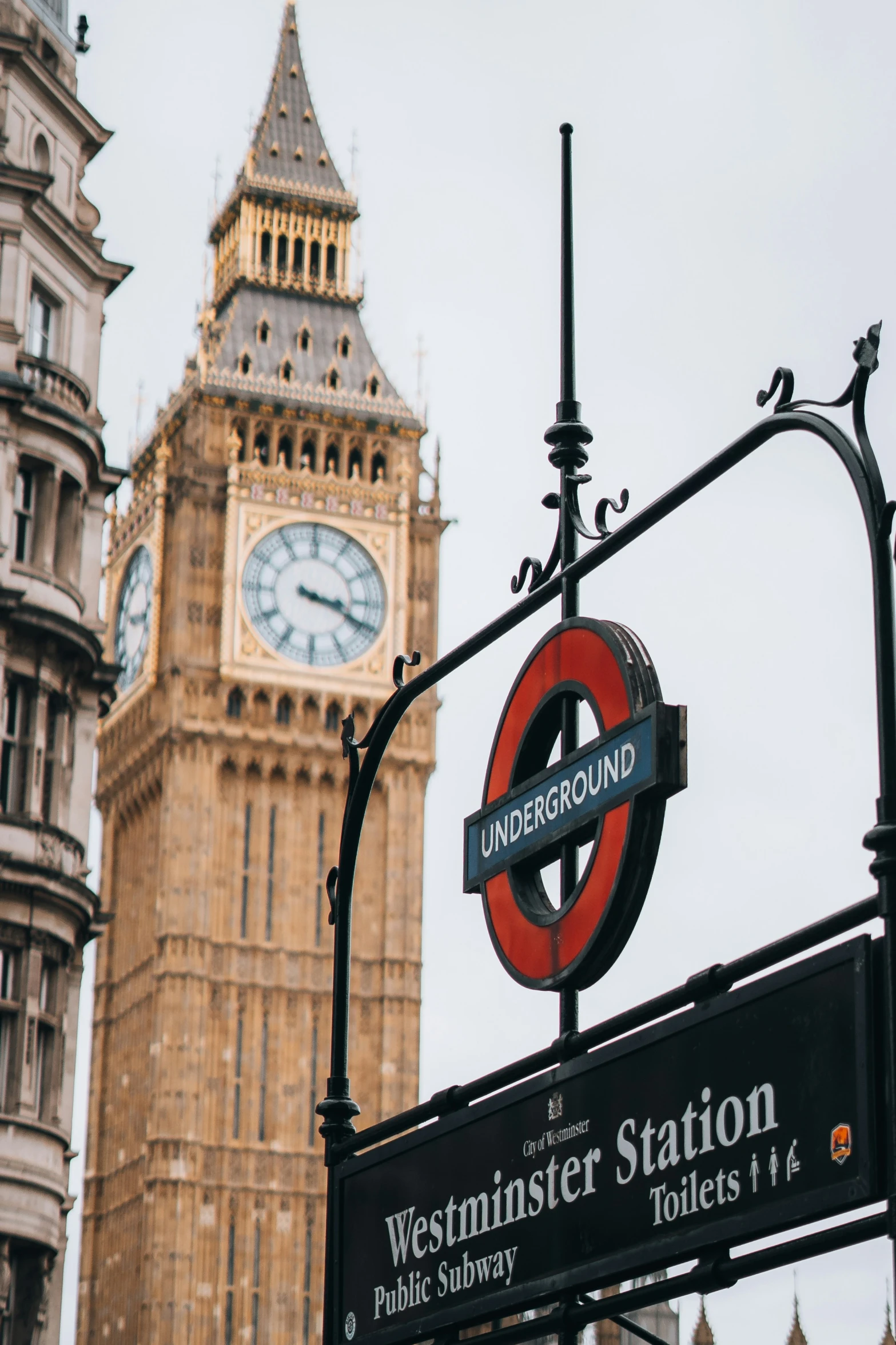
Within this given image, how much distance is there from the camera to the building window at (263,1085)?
2953 inches

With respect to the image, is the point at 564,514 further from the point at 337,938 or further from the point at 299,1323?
the point at 299,1323

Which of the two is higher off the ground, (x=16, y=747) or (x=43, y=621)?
(x=43, y=621)

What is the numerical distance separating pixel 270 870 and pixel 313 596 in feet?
28.6

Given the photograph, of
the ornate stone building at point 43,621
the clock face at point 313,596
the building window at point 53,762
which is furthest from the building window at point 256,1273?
the building window at point 53,762

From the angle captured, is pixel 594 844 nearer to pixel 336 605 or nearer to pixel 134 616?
pixel 336 605

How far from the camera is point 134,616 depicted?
3214 inches

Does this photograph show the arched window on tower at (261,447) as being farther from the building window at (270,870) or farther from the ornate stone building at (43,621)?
the ornate stone building at (43,621)

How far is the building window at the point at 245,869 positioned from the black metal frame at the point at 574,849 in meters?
69.1

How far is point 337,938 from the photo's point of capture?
765cm

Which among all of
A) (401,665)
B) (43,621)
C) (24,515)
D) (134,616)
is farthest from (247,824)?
(401,665)

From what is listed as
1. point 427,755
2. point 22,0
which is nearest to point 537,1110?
point 22,0

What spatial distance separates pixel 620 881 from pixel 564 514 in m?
1.50

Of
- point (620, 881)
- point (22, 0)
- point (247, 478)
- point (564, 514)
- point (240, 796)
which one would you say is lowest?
point (620, 881)

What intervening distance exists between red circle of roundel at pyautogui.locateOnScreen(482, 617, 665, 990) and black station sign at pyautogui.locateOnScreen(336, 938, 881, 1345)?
422 millimetres
